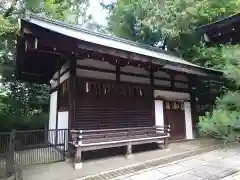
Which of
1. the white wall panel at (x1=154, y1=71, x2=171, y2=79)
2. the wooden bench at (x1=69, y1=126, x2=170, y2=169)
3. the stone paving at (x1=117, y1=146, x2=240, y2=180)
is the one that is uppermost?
the white wall panel at (x1=154, y1=71, x2=171, y2=79)

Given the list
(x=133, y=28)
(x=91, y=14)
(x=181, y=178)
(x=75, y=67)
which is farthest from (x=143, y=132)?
(x=91, y=14)

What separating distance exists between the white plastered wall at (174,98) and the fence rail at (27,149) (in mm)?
3772

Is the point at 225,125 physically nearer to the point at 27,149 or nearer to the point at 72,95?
the point at 72,95

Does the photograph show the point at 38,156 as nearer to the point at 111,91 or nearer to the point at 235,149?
the point at 111,91

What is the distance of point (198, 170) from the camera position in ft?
17.2

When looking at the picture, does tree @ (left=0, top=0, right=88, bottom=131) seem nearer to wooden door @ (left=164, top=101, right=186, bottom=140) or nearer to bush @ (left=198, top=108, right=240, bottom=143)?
wooden door @ (left=164, top=101, right=186, bottom=140)

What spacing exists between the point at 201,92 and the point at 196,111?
1.18m

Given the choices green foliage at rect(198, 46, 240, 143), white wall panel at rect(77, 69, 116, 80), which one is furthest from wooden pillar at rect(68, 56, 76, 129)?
green foliage at rect(198, 46, 240, 143)

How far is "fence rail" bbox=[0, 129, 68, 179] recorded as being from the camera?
4922 millimetres

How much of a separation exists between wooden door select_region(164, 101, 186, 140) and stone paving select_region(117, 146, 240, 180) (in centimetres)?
242

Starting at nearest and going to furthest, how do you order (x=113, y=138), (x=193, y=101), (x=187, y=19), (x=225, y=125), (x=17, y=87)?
(x=225, y=125) < (x=113, y=138) < (x=193, y=101) < (x=187, y=19) < (x=17, y=87)

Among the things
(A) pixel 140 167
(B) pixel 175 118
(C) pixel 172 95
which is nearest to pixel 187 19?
(C) pixel 172 95

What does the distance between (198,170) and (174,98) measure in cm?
401

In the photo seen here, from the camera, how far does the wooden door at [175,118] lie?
344 inches
